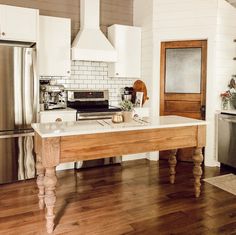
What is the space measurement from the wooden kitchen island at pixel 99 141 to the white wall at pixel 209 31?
1.54 metres

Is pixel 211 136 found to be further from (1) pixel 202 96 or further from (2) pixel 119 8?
(2) pixel 119 8

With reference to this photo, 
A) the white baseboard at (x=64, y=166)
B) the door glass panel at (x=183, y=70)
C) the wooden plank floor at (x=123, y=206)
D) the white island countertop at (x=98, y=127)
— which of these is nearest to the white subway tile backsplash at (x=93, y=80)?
the door glass panel at (x=183, y=70)

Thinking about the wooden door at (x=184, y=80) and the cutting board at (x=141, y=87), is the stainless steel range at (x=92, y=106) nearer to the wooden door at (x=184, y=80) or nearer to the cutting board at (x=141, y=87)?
the cutting board at (x=141, y=87)

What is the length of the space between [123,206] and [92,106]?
2320 mm

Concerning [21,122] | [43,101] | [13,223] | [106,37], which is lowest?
[13,223]

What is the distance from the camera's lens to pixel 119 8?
5449mm

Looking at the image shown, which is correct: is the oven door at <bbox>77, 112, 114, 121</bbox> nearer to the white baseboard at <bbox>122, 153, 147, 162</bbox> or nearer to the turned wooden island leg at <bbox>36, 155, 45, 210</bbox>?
the white baseboard at <bbox>122, 153, 147, 162</bbox>

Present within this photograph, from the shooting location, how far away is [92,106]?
5.17 m

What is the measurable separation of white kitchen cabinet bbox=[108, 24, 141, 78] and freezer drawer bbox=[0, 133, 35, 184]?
79.2 inches

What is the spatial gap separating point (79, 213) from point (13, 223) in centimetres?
67

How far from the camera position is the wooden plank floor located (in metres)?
2.77

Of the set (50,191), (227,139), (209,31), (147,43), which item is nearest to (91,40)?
(147,43)

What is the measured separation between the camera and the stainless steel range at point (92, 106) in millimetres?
4586

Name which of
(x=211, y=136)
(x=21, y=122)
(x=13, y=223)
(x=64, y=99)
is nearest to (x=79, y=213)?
(x=13, y=223)
